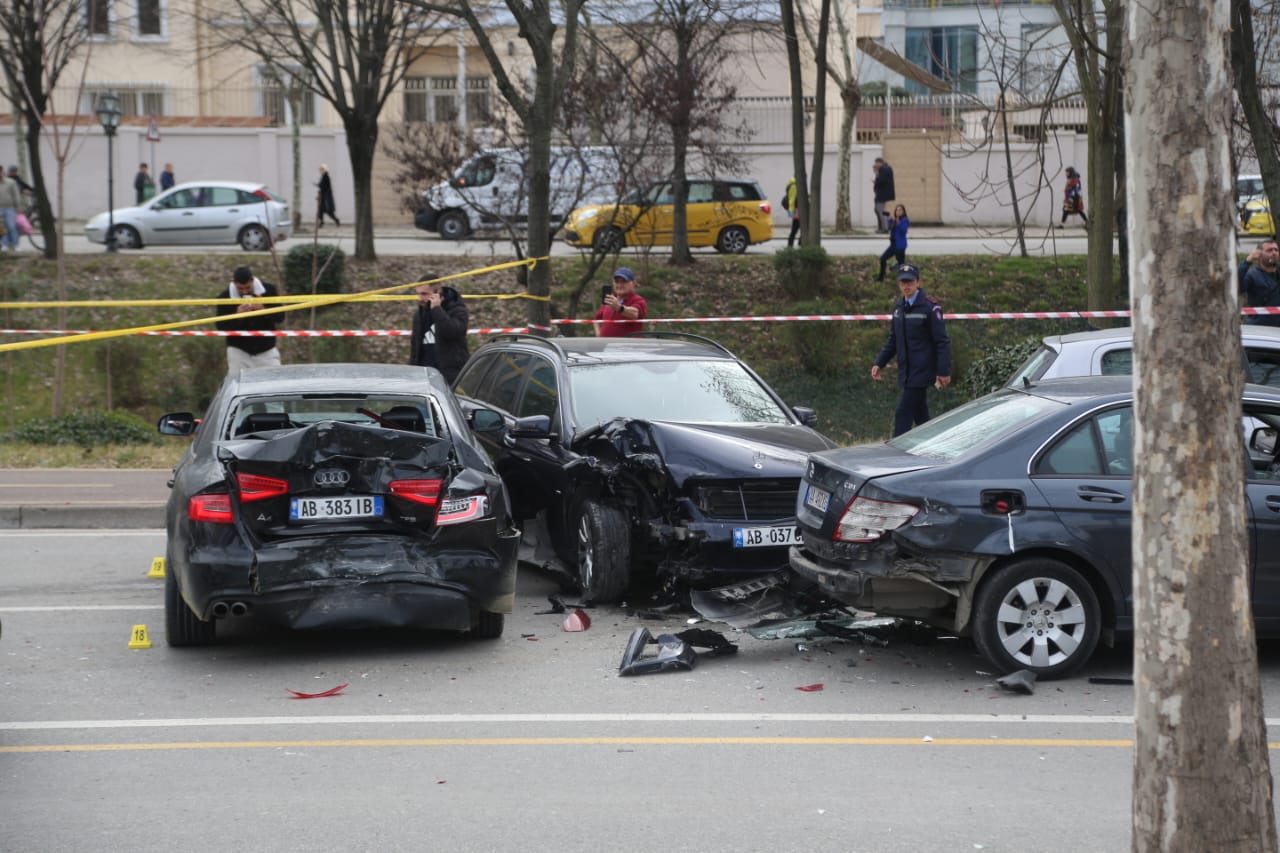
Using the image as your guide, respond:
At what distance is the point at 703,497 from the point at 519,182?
18240 millimetres

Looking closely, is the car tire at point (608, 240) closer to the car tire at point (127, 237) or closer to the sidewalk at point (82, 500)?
the sidewalk at point (82, 500)

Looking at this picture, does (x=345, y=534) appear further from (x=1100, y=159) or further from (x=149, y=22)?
(x=149, y=22)

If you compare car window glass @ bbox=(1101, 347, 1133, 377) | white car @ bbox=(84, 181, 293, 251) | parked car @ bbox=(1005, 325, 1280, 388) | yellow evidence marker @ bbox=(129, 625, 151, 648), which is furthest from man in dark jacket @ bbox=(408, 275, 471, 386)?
white car @ bbox=(84, 181, 293, 251)

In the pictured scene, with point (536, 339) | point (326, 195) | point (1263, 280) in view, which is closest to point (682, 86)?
point (1263, 280)

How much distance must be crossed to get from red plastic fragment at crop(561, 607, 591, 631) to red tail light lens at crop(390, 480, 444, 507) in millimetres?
1365

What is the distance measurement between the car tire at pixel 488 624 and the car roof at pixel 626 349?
8.53ft

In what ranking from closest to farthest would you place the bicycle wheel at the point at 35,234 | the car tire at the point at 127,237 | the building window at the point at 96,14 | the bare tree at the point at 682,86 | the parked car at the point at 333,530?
1. the parked car at the point at 333,530
2. the bare tree at the point at 682,86
3. the building window at the point at 96,14
4. the bicycle wheel at the point at 35,234
5. the car tire at the point at 127,237

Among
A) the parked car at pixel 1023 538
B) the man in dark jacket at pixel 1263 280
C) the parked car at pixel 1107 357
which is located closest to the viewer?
the parked car at pixel 1023 538

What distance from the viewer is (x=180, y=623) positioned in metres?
8.12

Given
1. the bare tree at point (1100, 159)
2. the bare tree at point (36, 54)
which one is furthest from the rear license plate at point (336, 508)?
the bare tree at point (36, 54)

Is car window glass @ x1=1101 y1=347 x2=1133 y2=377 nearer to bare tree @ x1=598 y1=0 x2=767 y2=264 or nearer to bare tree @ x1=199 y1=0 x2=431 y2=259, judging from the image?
bare tree @ x1=598 y1=0 x2=767 y2=264

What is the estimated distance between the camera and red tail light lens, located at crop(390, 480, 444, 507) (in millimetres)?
7820

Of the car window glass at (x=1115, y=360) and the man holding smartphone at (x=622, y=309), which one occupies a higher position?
the man holding smartphone at (x=622, y=309)

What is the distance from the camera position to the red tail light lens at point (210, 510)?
298 inches
